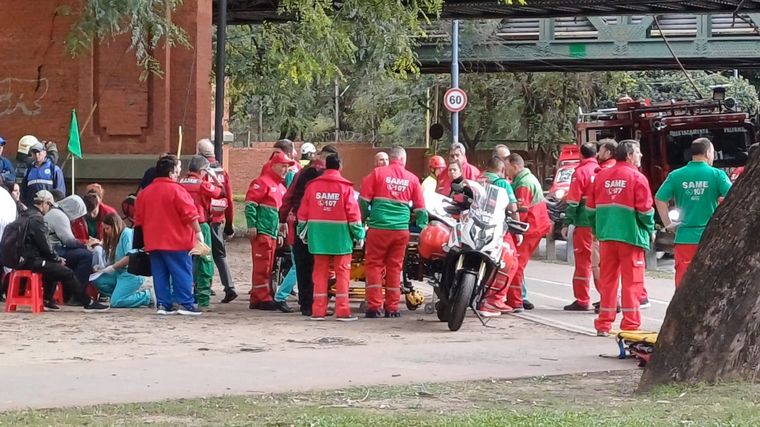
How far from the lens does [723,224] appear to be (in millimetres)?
8570

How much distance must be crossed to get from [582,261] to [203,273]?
4.24 meters

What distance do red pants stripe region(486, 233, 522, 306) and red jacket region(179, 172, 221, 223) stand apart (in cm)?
326

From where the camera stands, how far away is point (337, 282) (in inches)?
532

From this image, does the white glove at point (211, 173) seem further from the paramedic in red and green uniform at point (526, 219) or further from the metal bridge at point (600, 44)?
the metal bridge at point (600, 44)

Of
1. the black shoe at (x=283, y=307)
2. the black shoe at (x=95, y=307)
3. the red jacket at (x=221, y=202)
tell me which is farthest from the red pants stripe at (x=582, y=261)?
the black shoe at (x=95, y=307)

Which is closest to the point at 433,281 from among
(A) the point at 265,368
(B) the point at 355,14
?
(A) the point at 265,368

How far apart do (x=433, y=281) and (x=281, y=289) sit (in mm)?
2082

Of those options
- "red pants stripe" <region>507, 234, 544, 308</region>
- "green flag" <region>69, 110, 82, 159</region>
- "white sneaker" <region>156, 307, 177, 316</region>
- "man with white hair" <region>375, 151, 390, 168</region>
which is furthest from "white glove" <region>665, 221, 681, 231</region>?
"green flag" <region>69, 110, 82, 159</region>

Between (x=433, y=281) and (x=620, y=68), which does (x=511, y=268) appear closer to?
(x=433, y=281)

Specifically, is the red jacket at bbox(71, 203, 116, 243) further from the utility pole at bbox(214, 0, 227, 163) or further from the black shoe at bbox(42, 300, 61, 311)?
the utility pole at bbox(214, 0, 227, 163)

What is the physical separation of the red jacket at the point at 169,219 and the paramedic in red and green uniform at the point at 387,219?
1816mm

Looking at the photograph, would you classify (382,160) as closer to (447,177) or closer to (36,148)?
(447,177)

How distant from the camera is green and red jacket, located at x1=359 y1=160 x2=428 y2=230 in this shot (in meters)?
13.4

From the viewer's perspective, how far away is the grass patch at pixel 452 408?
292 inches
